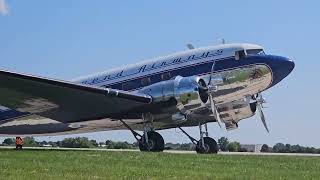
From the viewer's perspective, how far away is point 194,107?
23438 millimetres

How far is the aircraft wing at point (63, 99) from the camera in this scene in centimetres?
2241

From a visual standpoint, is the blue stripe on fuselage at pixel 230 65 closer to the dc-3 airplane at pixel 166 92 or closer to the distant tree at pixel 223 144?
the dc-3 airplane at pixel 166 92

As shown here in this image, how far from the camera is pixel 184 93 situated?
23.1 meters

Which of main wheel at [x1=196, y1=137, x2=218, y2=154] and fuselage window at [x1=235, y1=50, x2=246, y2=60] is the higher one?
fuselage window at [x1=235, y1=50, x2=246, y2=60]

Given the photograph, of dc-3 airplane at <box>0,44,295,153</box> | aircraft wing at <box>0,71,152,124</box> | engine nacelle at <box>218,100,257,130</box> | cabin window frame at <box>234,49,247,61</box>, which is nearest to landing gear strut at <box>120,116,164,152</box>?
dc-3 airplane at <box>0,44,295,153</box>

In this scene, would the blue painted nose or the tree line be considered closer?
the blue painted nose

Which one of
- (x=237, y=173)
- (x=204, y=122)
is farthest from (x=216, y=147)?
(x=237, y=173)

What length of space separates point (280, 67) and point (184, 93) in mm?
4875

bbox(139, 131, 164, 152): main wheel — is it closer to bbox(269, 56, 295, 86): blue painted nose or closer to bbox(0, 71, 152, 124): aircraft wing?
bbox(0, 71, 152, 124): aircraft wing

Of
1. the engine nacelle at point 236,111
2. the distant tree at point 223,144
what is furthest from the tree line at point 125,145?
the engine nacelle at point 236,111

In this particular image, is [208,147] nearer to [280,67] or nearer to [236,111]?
[236,111]

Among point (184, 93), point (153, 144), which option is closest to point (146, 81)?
point (153, 144)

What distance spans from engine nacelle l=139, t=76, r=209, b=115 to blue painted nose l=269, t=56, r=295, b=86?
3.46 metres

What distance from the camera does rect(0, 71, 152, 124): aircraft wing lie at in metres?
22.4
